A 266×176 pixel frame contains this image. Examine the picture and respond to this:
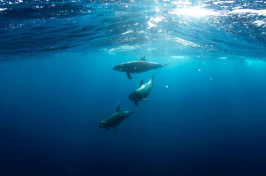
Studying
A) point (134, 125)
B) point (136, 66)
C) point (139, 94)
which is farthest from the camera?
point (134, 125)

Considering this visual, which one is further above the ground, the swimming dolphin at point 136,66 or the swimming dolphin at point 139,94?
the swimming dolphin at point 136,66

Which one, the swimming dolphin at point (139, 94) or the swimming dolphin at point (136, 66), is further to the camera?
the swimming dolphin at point (136, 66)

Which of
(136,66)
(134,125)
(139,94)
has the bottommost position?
(134,125)

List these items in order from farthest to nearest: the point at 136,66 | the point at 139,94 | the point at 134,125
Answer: the point at 134,125
the point at 136,66
the point at 139,94

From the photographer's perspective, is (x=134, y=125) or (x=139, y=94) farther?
(x=134, y=125)

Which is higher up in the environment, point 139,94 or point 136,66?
point 136,66

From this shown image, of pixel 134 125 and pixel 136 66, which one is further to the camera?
pixel 134 125

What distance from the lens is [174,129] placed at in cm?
2728

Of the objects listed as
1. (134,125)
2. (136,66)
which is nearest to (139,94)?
(136,66)

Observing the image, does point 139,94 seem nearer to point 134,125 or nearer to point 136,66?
point 136,66

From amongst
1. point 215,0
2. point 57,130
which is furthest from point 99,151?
point 215,0

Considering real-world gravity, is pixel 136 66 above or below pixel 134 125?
above

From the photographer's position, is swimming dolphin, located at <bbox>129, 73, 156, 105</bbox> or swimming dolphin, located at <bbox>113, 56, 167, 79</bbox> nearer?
swimming dolphin, located at <bbox>129, 73, 156, 105</bbox>

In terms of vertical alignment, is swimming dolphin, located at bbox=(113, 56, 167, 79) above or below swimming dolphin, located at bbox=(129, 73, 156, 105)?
above
